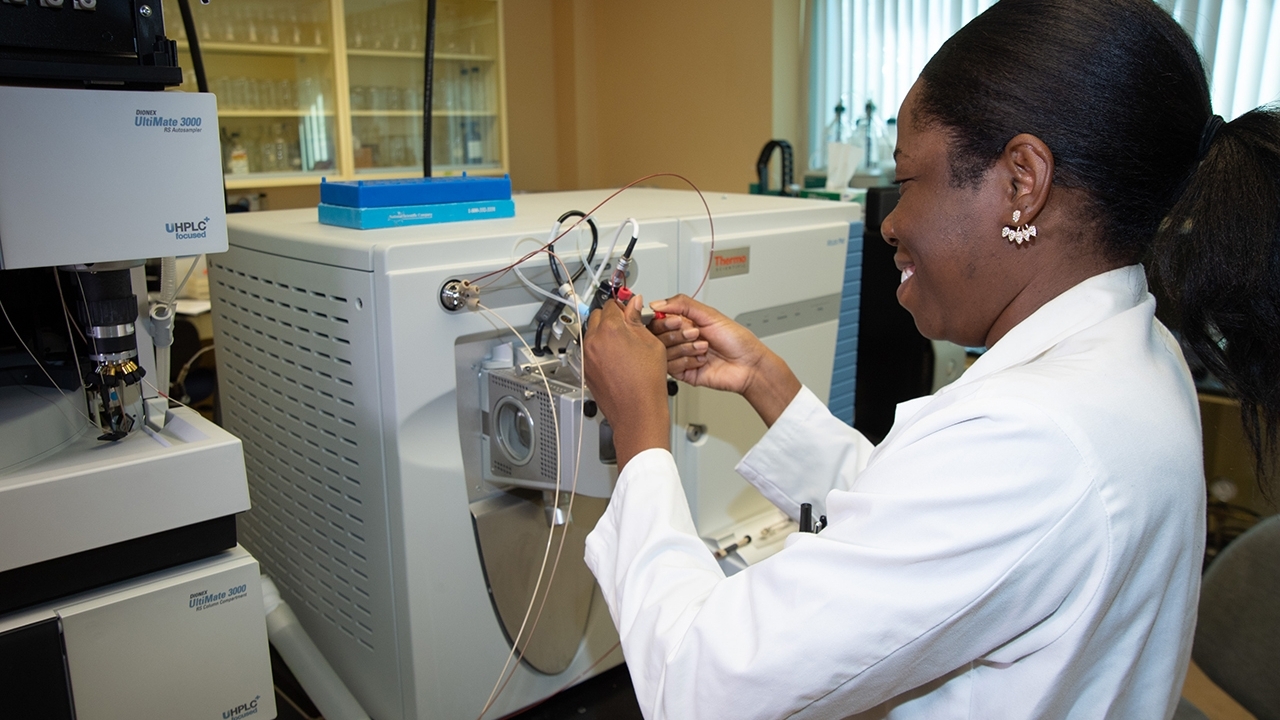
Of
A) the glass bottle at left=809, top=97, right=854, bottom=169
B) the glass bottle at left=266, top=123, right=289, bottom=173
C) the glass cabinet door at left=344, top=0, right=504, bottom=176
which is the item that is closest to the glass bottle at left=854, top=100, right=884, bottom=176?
the glass bottle at left=809, top=97, right=854, bottom=169

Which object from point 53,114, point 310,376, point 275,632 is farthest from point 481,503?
point 53,114

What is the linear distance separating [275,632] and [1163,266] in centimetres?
94

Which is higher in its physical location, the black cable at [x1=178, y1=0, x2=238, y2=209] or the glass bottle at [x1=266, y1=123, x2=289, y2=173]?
the glass bottle at [x1=266, y1=123, x2=289, y2=173]

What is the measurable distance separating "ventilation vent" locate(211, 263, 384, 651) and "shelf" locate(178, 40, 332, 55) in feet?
8.57

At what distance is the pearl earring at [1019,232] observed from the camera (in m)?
0.64

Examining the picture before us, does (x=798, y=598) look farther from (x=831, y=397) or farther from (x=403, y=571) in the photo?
(x=831, y=397)

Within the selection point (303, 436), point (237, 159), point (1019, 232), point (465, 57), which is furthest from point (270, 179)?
point (1019, 232)

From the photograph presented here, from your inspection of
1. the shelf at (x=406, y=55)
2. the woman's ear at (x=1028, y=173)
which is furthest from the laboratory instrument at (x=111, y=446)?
the shelf at (x=406, y=55)

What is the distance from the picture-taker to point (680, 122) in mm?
3984

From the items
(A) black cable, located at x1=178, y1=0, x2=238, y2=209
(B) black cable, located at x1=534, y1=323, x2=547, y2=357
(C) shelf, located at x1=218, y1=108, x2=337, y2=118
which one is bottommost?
(B) black cable, located at x1=534, y1=323, x2=547, y2=357

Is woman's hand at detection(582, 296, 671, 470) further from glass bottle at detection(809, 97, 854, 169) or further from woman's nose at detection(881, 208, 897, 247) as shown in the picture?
glass bottle at detection(809, 97, 854, 169)

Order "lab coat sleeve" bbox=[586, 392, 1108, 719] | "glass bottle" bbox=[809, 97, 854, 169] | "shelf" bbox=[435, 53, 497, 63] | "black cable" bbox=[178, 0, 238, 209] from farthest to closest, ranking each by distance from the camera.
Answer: "shelf" bbox=[435, 53, 497, 63], "glass bottle" bbox=[809, 97, 854, 169], "black cable" bbox=[178, 0, 238, 209], "lab coat sleeve" bbox=[586, 392, 1108, 719]

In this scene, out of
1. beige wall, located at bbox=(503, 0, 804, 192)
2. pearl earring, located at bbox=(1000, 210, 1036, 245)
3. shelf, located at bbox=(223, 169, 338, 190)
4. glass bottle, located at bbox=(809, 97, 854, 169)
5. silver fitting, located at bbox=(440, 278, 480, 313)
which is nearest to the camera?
pearl earring, located at bbox=(1000, 210, 1036, 245)

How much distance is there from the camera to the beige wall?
3615 mm
